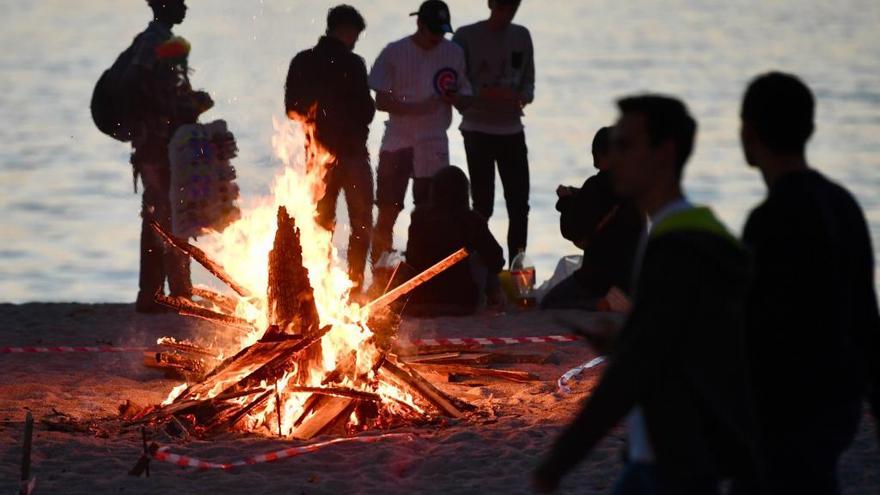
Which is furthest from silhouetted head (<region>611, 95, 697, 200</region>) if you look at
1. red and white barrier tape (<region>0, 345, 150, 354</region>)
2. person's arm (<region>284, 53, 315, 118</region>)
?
person's arm (<region>284, 53, 315, 118</region>)

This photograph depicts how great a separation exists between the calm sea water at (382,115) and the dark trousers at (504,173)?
89cm

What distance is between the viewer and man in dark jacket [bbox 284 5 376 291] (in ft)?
47.0

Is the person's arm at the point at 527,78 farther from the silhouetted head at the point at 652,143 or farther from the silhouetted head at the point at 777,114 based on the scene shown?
the silhouetted head at the point at 652,143

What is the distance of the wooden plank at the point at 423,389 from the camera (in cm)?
1020

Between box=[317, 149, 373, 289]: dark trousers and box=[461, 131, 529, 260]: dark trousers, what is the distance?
97cm

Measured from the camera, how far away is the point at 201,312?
1098cm

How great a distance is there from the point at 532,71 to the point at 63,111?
18505 millimetres

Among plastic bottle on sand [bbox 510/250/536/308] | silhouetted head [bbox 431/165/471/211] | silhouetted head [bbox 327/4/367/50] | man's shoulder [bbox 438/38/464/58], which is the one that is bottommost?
plastic bottle on sand [bbox 510/250/536/308]

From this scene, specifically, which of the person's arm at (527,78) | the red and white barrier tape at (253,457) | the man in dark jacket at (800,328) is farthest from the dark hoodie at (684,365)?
the person's arm at (527,78)

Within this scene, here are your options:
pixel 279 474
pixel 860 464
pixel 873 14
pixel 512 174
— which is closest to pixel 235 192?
pixel 512 174

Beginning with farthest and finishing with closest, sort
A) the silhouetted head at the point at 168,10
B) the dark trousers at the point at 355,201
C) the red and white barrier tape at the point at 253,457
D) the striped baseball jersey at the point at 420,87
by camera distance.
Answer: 1. the striped baseball jersey at the point at 420,87
2. the dark trousers at the point at 355,201
3. the silhouetted head at the point at 168,10
4. the red and white barrier tape at the point at 253,457

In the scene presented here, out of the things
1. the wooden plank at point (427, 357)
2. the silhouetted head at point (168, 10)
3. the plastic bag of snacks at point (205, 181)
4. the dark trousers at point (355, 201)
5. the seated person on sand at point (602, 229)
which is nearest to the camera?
the wooden plank at point (427, 357)

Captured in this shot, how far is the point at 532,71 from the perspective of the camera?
50.7 feet

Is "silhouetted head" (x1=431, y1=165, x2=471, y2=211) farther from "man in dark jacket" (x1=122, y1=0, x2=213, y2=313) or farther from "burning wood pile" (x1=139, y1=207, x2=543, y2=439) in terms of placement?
"burning wood pile" (x1=139, y1=207, x2=543, y2=439)
